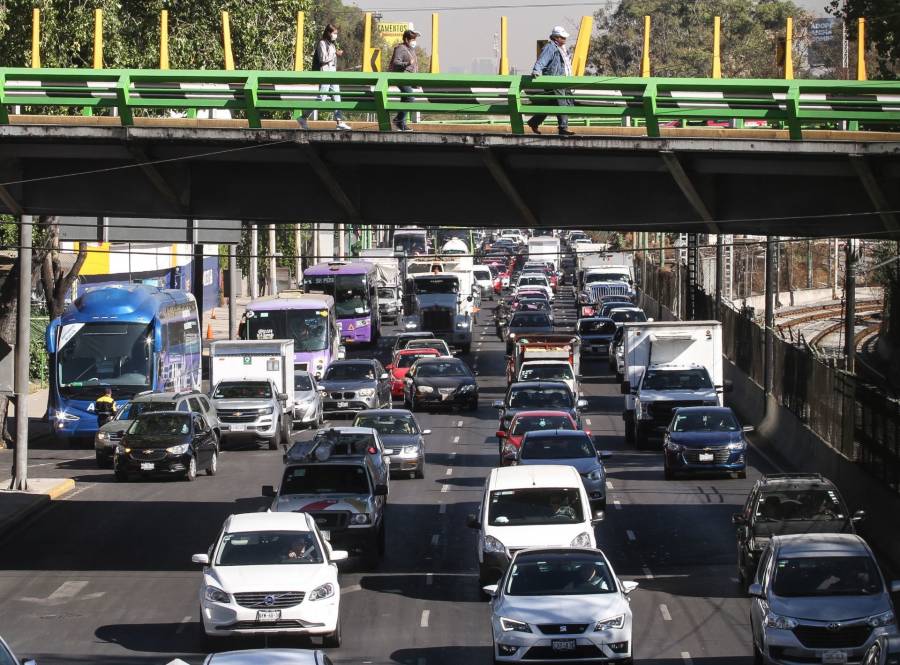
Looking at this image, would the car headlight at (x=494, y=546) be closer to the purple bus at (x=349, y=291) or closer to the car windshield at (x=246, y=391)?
the car windshield at (x=246, y=391)

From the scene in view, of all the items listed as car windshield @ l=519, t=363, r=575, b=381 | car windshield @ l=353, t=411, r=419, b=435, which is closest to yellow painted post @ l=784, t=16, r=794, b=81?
car windshield @ l=353, t=411, r=419, b=435

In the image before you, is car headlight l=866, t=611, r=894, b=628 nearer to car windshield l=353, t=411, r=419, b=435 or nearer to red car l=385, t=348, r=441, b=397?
car windshield l=353, t=411, r=419, b=435

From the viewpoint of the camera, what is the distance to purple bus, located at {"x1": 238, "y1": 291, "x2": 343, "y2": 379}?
174ft

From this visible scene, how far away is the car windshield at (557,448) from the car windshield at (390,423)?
581cm

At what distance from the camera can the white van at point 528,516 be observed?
70.2 ft

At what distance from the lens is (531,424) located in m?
33.3

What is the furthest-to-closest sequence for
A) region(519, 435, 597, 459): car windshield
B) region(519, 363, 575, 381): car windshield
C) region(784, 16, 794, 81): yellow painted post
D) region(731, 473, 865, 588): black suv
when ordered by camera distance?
region(519, 363, 575, 381): car windshield
region(519, 435, 597, 459): car windshield
region(784, 16, 794, 81): yellow painted post
region(731, 473, 865, 588): black suv

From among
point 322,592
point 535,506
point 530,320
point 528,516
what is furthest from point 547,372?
point 322,592

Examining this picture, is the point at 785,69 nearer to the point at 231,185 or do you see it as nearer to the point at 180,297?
the point at 231,185

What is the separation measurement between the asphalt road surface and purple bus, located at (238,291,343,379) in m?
13.9

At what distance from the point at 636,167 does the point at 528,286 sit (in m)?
59.2

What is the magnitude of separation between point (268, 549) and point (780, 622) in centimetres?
651

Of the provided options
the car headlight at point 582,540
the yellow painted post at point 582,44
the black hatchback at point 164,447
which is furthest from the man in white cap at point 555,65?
the black hatchback at point 164,447

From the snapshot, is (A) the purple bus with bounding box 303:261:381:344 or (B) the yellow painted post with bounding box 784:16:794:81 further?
(A) the purple bus with bounding box 303:261:381:344
